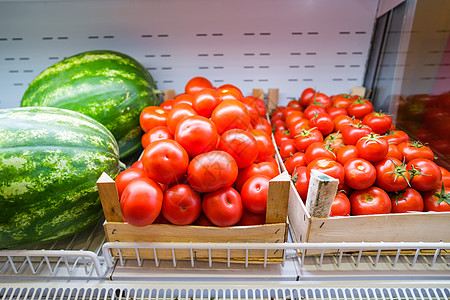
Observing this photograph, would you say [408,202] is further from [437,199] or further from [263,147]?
[263,147]

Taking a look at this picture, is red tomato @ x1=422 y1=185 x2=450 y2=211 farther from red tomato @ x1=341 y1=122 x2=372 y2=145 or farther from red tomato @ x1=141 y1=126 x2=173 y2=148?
red tomato @ x1=141 y1=126 x2=173 y2=148

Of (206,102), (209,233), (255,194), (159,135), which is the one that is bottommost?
(209,233)

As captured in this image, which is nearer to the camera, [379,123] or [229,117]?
[229,117]

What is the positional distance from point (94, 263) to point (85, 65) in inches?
35.1

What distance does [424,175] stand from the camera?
2.71 feet

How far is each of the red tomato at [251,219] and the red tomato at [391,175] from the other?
41 centimetres

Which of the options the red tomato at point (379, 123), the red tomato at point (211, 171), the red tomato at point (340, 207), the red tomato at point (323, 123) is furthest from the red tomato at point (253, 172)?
the red tomato at point (379, 123)

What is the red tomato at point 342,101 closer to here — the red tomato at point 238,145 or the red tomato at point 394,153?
the red tomato at point 394,153

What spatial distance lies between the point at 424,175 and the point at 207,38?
3.59ft

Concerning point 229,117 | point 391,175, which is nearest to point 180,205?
point 229,117

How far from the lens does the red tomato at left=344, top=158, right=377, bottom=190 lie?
0.83m

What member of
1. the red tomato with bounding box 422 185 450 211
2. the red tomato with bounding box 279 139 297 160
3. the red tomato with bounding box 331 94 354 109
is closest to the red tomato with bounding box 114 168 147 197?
the red tomato with bounding box 279 139 297 160

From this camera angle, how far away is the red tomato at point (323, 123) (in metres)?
1.13

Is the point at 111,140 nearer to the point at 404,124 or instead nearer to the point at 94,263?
the point at 94,263
